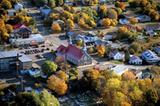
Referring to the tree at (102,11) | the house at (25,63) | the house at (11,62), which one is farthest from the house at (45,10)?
the house at (25,63)

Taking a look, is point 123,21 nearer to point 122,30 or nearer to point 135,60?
point 122,30

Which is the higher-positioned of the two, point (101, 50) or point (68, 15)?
point (68, 15)

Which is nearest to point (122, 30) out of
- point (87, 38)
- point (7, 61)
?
point (87, 38)

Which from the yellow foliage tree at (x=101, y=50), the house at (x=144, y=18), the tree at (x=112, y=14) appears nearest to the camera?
the yellow foliage tree at (x=101, y=50)

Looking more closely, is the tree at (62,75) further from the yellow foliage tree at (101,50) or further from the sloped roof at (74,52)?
the yellow foliage tree at (101,50)

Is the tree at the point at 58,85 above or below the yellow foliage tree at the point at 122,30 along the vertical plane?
below

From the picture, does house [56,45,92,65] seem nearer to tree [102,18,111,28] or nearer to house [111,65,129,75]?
house [111,65,129,75]
